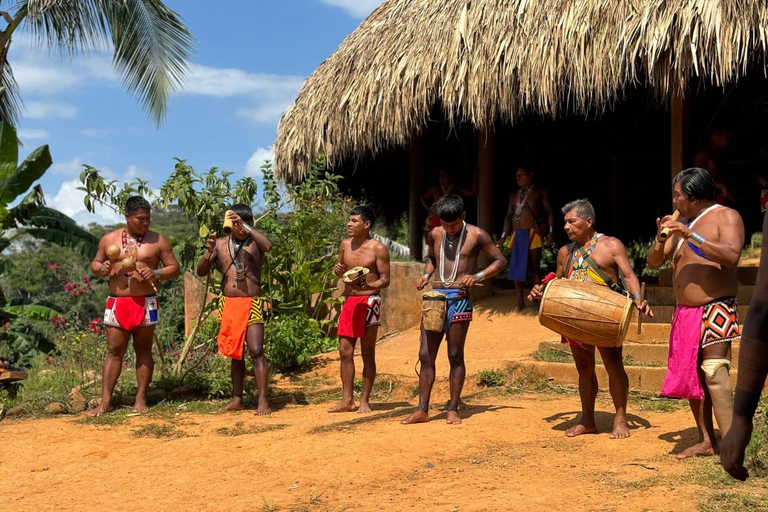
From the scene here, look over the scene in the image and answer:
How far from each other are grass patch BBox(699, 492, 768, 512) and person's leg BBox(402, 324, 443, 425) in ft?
8.02

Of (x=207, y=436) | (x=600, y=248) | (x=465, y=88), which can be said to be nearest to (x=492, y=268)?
(x=600, y=248)

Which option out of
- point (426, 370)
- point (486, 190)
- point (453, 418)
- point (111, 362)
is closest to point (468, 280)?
point (426, 370)

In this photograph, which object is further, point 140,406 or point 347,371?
point 140,406

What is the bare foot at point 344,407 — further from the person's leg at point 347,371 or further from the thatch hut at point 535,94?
the thatch hut at point 535,94

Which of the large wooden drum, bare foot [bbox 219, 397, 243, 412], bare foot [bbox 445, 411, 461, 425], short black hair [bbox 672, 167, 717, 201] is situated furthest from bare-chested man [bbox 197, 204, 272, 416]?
Answer: short black hair [bbox 672, 167, 717, 201]

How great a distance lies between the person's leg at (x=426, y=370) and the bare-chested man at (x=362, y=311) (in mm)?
691

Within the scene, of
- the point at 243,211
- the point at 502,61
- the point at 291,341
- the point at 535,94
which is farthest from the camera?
the point at 502,61

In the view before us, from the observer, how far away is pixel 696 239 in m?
4.59

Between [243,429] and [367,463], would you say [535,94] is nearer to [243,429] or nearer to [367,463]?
[243,429]

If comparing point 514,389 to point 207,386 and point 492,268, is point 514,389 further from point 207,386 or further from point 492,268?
point 207,386

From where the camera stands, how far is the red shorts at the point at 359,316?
22.4ft

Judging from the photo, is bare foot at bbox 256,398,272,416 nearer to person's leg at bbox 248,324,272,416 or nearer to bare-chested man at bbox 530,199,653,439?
person's leg at bbox 248,324,272,416

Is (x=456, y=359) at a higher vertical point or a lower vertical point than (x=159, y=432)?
higher

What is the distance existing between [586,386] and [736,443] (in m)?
3.59
